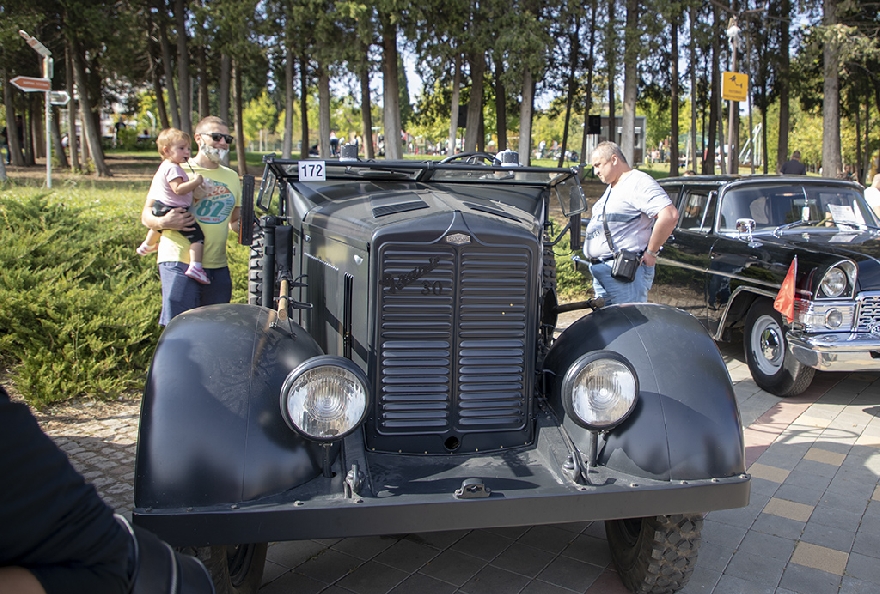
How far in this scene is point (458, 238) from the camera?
10.2 ft

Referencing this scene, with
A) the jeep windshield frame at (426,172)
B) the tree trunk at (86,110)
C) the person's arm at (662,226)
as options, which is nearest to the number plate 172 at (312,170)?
the jeep windshield frame at (426,172)

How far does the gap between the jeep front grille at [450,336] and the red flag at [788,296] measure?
143 inches

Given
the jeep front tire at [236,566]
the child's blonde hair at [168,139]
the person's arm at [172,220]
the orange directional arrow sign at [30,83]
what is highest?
the orange directional arrow sign at [30,83]

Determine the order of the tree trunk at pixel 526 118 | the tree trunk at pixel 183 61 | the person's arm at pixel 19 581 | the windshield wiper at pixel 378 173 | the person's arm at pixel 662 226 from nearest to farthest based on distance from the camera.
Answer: the person's arm at pixel 19 581 < the windshield wiper at pixel 378 173 < the person's arm at pixel 662 226 < the tree trunk at pixel 526 118 < the tree trunk at pixel 183 61

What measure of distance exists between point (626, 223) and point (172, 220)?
Result: 3276mm

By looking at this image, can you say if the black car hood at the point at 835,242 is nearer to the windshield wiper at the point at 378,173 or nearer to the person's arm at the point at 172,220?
the windshield wiper at the point at 378,173

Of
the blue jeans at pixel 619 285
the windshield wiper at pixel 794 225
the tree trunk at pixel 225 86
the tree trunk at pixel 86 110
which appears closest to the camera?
the blue jeans at pixel 619 285

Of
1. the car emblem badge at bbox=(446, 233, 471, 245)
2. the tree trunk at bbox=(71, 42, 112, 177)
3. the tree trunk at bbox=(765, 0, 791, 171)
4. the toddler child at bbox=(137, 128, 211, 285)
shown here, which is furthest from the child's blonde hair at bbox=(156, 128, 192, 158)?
the tree trunk at bbox=(765, 0, 791, 171)

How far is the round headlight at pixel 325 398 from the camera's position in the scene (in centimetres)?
268

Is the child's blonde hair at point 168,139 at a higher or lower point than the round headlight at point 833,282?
higher

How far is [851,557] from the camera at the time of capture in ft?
12.1

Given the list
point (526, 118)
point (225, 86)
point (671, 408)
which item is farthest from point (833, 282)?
point (225, 86)

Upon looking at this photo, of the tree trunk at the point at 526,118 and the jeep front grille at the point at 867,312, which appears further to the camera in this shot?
the tree trunk at the point at 526,118

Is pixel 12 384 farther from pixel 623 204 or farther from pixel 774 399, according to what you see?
pixel 774 399
